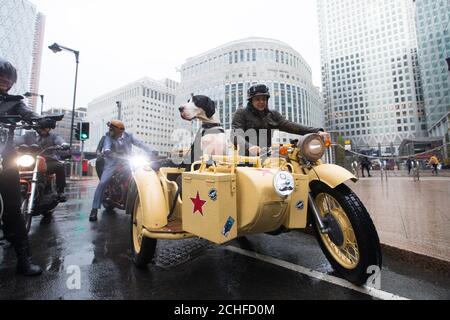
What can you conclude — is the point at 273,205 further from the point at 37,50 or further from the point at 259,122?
the point at 37,50

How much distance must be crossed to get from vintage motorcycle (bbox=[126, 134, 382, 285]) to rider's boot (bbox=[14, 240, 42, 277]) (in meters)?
0.89

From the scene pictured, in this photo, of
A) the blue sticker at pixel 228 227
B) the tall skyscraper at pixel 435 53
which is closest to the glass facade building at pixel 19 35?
the blue sticker at pixel 228 227

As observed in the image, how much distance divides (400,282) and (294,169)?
4.21 ft

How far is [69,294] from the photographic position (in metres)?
1.94

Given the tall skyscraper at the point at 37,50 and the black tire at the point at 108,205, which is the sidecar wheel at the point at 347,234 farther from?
the tall skyscraper at the point at 37,50

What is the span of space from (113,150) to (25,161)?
2.01 meters

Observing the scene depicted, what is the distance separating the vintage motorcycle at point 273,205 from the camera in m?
1.79

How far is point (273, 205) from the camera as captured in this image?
5.95 feet

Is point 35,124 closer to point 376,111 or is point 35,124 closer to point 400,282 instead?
point 400,282

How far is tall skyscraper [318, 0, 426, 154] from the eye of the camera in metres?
116

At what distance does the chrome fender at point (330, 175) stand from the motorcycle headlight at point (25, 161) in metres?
3.56

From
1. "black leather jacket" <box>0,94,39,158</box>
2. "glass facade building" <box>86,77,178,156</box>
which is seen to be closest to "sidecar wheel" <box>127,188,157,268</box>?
"black leather jacket" <box>0,94,39,158</box>

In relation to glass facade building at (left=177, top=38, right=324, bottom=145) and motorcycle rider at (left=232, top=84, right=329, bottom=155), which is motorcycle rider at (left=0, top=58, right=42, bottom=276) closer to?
motorcycle rider at (left=232, top=84, right=329, bottom=155)
